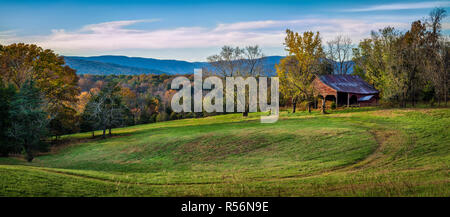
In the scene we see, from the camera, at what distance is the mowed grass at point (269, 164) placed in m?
11.2

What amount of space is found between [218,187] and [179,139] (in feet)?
60.7

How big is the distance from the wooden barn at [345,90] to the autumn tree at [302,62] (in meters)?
2.80

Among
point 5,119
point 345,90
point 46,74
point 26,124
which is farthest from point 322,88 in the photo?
point 5,119

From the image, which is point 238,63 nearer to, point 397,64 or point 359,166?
point 397,64

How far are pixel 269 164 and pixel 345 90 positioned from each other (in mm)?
33249

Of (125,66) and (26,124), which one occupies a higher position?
(125,66)

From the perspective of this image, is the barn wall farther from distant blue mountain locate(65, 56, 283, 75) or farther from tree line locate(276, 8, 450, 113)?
distant blue mountain locate(65, 56, 283, 75)

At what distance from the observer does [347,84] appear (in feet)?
160

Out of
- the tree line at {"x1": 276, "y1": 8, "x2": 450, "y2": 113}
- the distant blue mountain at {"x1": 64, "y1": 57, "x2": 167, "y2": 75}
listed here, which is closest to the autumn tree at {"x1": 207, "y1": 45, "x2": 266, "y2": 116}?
the tree line at {"x1": 276, "y1": 8, "x2": 450, "y2": 113}

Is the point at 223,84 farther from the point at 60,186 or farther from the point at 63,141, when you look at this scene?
the point at 60,186
